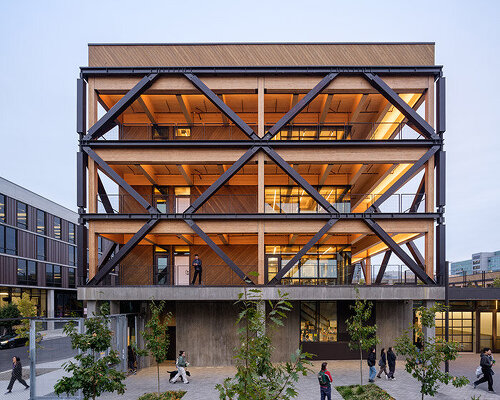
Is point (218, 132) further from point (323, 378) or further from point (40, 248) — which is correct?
point (40, 248)

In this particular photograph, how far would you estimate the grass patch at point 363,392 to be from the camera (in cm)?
1450

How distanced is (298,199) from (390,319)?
9.67m

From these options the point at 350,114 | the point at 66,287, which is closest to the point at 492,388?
the point at 350,114

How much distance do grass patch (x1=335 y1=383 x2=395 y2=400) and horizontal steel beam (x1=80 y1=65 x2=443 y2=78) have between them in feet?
54.8

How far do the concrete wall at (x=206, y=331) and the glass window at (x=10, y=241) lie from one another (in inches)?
1171

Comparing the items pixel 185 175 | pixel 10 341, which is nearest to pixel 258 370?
pixel 185 175

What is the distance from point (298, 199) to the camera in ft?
81.2

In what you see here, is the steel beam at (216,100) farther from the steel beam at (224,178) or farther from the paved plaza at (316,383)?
the paved plaza at (316,383)

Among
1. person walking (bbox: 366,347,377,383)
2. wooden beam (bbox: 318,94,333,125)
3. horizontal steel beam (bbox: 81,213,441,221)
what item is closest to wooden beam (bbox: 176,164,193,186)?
horizontal steel beam (bbox: 81,213,441,221)

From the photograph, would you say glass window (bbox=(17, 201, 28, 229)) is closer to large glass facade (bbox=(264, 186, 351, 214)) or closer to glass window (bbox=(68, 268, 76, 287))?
glass window (bbox=(68, 268, 76, 287))

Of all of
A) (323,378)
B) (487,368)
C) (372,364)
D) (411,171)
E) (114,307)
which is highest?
(411,171)

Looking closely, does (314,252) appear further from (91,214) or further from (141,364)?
(91,214)

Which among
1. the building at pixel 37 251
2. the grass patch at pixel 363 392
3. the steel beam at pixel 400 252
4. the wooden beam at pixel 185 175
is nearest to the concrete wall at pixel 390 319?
the steel beam at pixel 400 252

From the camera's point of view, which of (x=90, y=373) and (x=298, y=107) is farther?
(x=298, y=107)
